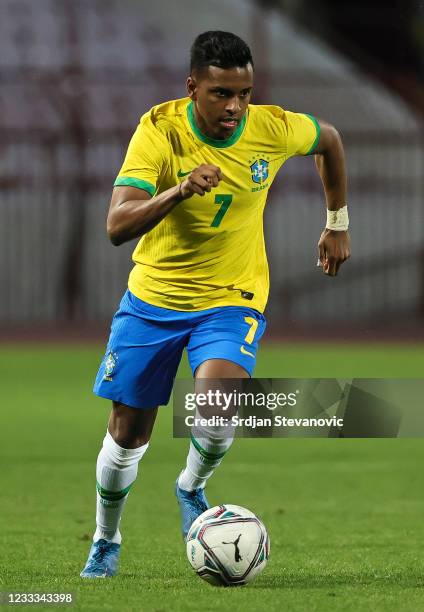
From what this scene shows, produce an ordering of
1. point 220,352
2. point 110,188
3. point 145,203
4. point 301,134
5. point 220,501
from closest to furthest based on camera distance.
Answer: point 145,203 < point 220,352 < point 301,134 < point 220,501 < point 110,188

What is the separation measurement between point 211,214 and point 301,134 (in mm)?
664

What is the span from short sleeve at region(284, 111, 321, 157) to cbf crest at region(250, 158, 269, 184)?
0.69 feet

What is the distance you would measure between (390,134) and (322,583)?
21270 mm

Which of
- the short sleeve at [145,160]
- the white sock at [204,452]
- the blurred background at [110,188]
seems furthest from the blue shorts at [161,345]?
the blurred background at [110,188]

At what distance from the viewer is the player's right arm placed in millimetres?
5914

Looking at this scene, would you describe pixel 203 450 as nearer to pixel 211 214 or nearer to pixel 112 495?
pixel 112 495

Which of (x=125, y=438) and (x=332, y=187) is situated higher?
(x=332, y=187)

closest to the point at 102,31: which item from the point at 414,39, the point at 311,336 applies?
the point at 414,39

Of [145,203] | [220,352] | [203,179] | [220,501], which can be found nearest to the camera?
[203,179]

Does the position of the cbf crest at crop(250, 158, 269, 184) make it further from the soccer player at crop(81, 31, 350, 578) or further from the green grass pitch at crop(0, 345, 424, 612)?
the green grass pitch at crop(0, 345, 424, 612)

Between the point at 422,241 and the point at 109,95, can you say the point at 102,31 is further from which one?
the point at 422,241

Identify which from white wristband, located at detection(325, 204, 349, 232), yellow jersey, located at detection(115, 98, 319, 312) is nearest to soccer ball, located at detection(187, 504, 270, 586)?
yellow jersey, located at detection(115, 98, 319, 312)

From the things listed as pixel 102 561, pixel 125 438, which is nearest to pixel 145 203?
pixel 125 438

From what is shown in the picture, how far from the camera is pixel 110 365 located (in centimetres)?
684
